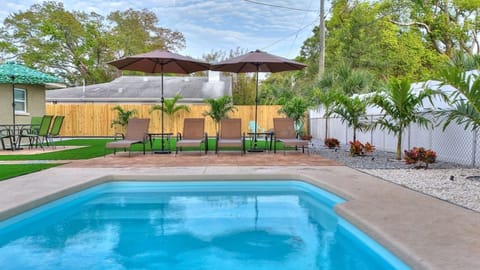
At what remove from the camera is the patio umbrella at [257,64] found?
9820 millimetres

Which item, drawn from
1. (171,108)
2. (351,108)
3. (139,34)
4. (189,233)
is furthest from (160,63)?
(139,34)

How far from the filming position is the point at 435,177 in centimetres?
635

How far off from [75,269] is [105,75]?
3250 centimetres

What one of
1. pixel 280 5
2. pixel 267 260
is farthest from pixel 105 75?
pixel 267 260

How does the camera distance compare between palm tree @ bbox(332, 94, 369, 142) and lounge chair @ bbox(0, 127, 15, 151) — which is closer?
palm tree @ bbox(332, 94, 369, 142)

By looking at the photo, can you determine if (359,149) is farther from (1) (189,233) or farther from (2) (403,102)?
(1) (189,233)

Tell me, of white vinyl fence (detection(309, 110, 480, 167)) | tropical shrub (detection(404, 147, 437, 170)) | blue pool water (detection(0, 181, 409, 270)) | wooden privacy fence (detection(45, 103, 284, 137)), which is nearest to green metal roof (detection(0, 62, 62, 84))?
blue pool water (detection(0, 181, 409, 270))

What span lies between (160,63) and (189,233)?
7.37 metres

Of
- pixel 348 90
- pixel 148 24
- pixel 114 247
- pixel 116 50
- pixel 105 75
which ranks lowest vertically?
pixel 114 247

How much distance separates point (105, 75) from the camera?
3275 centimetres

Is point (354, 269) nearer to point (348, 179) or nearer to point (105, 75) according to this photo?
point (348, 179)

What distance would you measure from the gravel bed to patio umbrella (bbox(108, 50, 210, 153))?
17.2 ft

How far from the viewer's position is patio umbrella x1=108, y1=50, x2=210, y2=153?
952cm

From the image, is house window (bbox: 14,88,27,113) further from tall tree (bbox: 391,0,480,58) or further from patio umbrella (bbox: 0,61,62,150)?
tall tree (bbox: 391,0,480,58)
